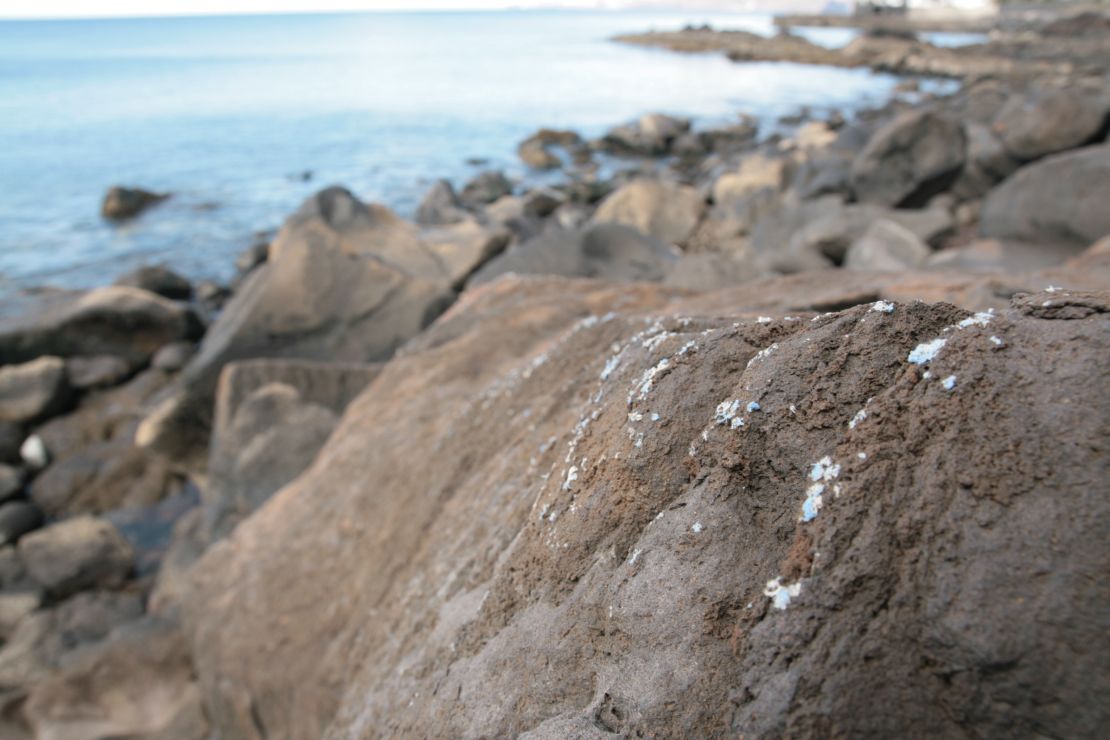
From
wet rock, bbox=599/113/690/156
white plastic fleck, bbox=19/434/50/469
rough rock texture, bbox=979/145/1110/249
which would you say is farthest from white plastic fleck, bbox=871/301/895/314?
wet rock, bbox=599/113/690/156

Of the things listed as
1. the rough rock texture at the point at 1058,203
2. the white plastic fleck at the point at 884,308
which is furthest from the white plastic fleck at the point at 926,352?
the rough rock texture at the point at 1058,203

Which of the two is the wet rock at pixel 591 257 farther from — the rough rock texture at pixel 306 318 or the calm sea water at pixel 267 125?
the calm sea water at pixel 267 125

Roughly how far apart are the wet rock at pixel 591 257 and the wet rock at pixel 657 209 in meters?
4.13

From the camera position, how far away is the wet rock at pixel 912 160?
997 cm

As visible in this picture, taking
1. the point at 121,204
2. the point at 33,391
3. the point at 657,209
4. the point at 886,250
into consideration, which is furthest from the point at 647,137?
the point at 33,391

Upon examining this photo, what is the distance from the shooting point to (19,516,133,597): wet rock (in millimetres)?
6680

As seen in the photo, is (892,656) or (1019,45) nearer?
(892,656)

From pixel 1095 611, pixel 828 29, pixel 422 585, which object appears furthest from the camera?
pixel 828 29

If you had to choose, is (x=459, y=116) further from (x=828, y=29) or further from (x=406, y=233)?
(x=828, y=29)

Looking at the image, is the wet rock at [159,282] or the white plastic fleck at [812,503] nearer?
the white plastic fleck at [812,503]

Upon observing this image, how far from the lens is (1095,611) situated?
0.96 m

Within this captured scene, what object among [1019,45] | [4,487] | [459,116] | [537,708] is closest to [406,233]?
[4,487]

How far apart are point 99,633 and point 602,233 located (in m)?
6.16

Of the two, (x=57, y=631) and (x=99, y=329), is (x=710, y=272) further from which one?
(x=99, y=329)
